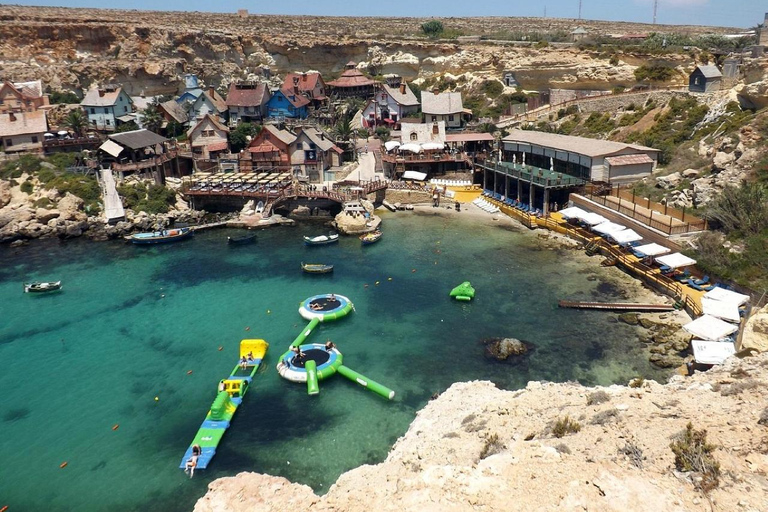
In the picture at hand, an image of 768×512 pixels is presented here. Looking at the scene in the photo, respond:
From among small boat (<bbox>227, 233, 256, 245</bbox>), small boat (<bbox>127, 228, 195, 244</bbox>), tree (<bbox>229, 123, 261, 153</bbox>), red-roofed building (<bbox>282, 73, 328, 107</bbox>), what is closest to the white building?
tree (<bbox>229, 123, 261, 153</bbox>)

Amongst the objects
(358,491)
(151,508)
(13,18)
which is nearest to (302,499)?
(358,491)

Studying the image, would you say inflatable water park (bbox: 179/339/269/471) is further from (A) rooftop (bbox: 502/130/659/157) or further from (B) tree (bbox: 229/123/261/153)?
(B) tree (bbox: 229/123/261/153)

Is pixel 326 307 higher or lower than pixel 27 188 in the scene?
lower

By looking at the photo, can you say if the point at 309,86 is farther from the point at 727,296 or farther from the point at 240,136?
the point at 727,296

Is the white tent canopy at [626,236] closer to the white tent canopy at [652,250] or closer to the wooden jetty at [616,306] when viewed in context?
the white tent canopy at [652,250]

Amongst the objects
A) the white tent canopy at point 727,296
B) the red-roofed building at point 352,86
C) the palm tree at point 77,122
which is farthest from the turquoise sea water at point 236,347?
the red-roofed building at point 352,86

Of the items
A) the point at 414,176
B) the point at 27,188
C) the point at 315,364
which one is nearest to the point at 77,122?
the point at 27,188

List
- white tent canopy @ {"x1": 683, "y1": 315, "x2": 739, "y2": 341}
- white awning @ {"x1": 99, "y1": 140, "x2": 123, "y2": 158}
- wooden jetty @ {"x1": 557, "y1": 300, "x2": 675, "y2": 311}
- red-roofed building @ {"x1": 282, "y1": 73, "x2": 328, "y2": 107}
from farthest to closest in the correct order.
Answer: red-roofed building @ {"x1": 282, "y1": 73, "x2": 328, "y2": 107} → white awning @ {"x1": 99, "y1": 140, "x2": 123, "y2": 158} → wooden jetty @ {"x1": 557, "y1": 300, "x2": 675, "y2": 311} → white tent canopy @ {"x1": 683, "y1": 315, "x2": 739, "y2": 341}
